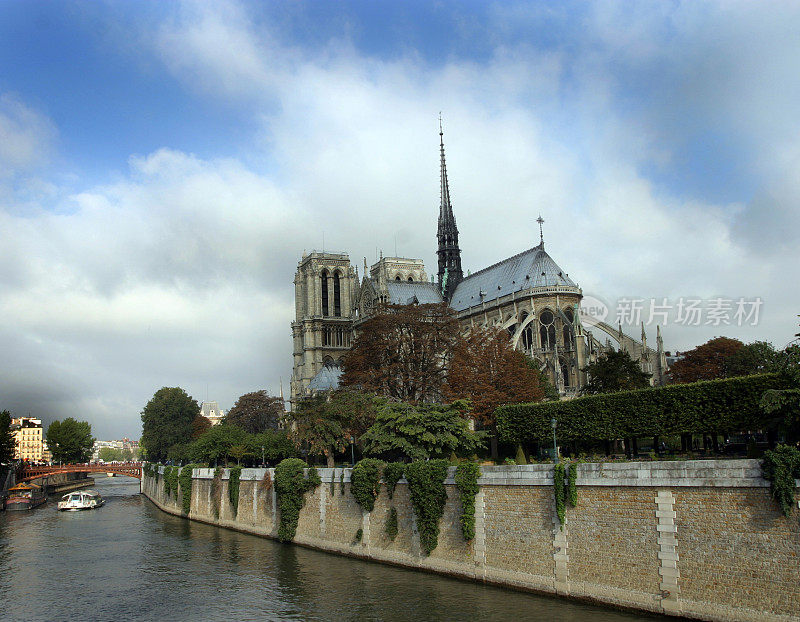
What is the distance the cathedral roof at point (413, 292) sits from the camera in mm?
107125

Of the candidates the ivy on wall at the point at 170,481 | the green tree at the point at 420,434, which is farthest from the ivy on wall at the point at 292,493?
the ivy on wall at the point at 170,481

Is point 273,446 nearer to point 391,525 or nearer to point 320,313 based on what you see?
point 391,525

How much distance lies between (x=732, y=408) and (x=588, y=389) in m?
26.1

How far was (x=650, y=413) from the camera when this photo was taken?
33.8 meters

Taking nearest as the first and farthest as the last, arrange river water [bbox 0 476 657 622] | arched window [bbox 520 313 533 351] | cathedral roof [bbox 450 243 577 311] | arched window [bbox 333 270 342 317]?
river water [bbox 0 476 657 622] < arched window [bbox 520 313 533 351] < cathedral roof [bbox 450 243 577 311] < arched window [bbox 333 270 342 317]

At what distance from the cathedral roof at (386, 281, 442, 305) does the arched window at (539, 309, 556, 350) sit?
2508 centimetres

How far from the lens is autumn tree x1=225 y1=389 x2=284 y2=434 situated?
106 m

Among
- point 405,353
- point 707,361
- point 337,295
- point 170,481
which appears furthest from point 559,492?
point 337,295

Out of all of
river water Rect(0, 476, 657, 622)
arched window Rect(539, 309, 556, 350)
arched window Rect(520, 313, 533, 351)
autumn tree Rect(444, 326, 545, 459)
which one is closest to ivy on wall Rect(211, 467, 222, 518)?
river water Rect(0, 476, 657, 622)

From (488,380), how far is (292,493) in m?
18.3

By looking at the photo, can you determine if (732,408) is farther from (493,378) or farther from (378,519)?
(493,378)

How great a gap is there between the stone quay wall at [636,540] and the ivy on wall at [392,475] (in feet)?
1.08

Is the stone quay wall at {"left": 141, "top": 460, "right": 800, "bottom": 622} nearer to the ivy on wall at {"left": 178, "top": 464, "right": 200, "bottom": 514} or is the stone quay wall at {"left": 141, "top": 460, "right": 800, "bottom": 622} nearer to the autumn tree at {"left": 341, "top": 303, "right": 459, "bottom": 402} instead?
the autumn tree at {"left": 341, "top": 303, "right": 459, "bottom": 402}

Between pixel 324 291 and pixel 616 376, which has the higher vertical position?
pixel 324 291
